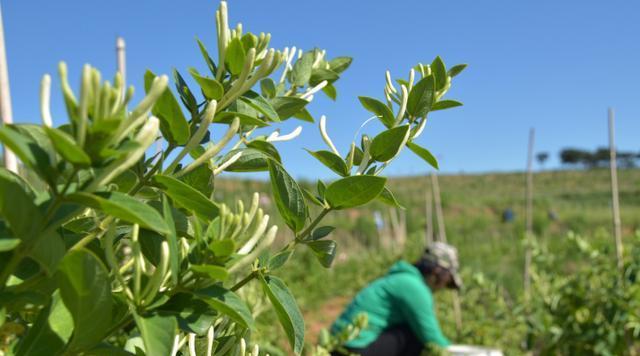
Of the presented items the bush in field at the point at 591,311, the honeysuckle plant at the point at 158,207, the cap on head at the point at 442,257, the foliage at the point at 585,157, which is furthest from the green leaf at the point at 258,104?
the foliage at the point at 585,157

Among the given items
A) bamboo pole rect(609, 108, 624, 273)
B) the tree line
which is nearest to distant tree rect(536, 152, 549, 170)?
the tree line

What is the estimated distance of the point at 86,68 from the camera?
13.6 inches

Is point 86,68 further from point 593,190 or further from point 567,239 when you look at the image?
point 593,190

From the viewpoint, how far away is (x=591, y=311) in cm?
348

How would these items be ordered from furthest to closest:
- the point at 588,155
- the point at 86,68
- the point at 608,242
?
the point at 588,155, the point at 608,242, the point at 86,68

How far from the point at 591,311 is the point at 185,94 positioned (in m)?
3.40

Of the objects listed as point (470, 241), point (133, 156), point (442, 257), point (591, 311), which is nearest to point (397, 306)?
point (442, 257)

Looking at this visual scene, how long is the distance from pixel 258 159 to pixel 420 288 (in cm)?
286

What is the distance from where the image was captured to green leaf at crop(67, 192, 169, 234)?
15.0 inches

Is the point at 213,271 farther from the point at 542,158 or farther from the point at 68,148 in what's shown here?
the point at 542,158

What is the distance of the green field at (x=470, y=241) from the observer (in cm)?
597

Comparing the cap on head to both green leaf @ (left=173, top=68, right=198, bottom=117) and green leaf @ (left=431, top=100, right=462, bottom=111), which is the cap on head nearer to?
green leaf @ (left=431, top=100, right=462, bottom=111)

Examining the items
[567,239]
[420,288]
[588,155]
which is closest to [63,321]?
[420,288]

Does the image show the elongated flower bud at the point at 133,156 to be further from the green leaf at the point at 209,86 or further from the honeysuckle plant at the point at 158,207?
the green leaf at the point at 209,86
